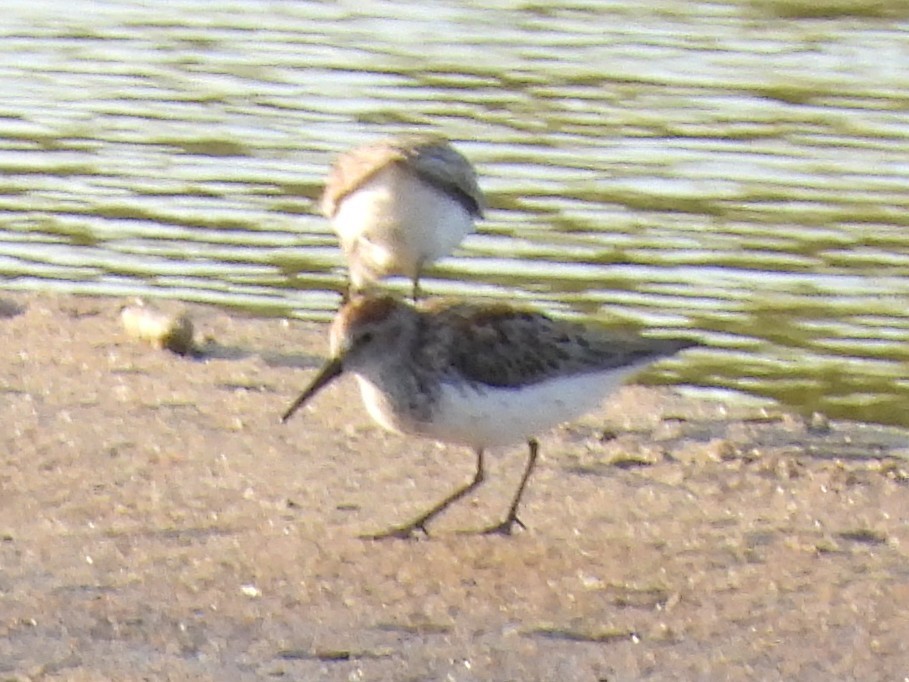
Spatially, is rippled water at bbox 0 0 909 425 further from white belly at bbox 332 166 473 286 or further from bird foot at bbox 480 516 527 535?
bird foot at bbox 480 516 527 535

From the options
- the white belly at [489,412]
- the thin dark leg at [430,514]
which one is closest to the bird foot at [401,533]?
the thin dark leg at [430,514]

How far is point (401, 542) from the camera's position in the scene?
22.5 ft

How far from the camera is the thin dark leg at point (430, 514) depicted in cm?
691

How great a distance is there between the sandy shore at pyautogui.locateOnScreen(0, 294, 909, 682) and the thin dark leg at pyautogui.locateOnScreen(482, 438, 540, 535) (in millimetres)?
79

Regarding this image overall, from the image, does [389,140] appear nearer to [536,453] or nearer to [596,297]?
[596,297]

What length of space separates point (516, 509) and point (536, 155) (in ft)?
20.2

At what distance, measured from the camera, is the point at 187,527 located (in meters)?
6.91

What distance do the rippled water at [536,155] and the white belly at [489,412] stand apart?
2.53 meters

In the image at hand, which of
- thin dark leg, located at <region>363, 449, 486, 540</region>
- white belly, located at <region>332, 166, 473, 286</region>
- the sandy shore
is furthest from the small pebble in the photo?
thin dark leg, located at <region>363, 449, 486, 540</region>

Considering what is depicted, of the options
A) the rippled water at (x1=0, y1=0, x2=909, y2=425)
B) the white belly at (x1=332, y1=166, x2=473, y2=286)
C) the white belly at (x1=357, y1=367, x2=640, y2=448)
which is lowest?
the rippled water at (x1=0, y1=0, x2=909, y2=425)

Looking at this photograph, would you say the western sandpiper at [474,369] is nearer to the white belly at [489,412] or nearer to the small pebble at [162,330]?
the white belly at [489,412]

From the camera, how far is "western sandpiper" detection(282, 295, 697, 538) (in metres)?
6.74

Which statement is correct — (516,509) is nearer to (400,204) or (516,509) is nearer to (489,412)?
(489,412)

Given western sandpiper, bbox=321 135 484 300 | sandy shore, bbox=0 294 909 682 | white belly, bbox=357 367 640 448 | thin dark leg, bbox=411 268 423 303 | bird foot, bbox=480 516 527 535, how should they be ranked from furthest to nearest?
thin dark leg, bbox=411 268 423 303, western sandpiper, bbox=321 135 484 300, bird foot, bbox=480 516 527 535, white belly, bbox=357 367 640 448, sandy shore, bbox=0 294 909 682
